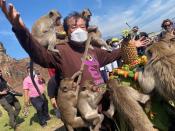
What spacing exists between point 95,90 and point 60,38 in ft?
10.8

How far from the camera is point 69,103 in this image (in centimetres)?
→ 506

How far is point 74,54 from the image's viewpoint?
17.4ft

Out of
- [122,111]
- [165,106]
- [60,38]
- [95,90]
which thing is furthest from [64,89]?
[60,38]

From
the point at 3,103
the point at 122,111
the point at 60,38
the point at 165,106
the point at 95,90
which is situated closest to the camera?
the point at 122,111

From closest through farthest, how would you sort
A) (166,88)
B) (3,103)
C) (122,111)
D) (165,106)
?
→ (166,88) < (122,111) < (165,106) < (3,103)

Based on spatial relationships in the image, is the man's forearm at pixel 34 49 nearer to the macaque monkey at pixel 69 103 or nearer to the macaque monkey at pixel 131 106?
the macaque monkey at pixel 69 103

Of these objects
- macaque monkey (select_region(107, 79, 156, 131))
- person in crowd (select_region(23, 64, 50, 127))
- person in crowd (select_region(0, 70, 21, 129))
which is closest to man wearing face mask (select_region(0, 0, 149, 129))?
macaque monkey (select_region(107, 79, 156, 131))

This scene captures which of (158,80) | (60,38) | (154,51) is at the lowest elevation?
(158,80)

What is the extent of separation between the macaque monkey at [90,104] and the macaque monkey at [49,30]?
2856mm

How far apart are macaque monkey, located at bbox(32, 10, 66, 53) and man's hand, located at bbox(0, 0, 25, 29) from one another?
338cm

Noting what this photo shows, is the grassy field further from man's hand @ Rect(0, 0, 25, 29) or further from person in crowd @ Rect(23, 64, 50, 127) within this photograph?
man's hand @ Rect(0, 0, 25, 29)

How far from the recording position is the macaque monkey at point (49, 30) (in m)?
8.21

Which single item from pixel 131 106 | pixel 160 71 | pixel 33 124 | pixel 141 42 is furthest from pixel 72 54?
pixel 33 124

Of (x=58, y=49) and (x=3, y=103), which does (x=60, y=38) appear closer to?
(x=58, y=49)
